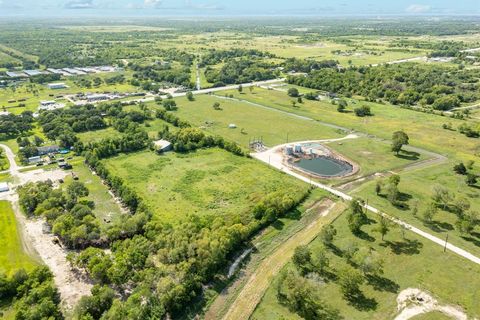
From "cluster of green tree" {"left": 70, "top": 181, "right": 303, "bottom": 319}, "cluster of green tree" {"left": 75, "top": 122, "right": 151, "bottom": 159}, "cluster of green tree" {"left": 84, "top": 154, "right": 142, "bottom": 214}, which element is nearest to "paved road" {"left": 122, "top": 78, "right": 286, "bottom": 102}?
"cluster of green tree" {"left": 75, "top": 122, "right": 151, "bottom": 159}

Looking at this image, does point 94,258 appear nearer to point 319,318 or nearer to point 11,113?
point 319,318

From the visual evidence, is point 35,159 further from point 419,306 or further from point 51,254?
point 419,306

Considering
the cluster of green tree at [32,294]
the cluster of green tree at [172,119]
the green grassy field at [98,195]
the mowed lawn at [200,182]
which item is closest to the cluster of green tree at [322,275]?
the mowed lawn at [200,182]

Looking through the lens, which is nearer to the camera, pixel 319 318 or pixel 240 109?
pixel 319 318

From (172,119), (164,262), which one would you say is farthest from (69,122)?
(164,262)

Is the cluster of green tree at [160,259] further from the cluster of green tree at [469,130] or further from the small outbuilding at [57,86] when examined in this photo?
the small outbuilding at [57,86]

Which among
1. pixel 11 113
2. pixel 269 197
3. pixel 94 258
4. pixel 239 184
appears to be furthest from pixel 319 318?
pixel 11 113
